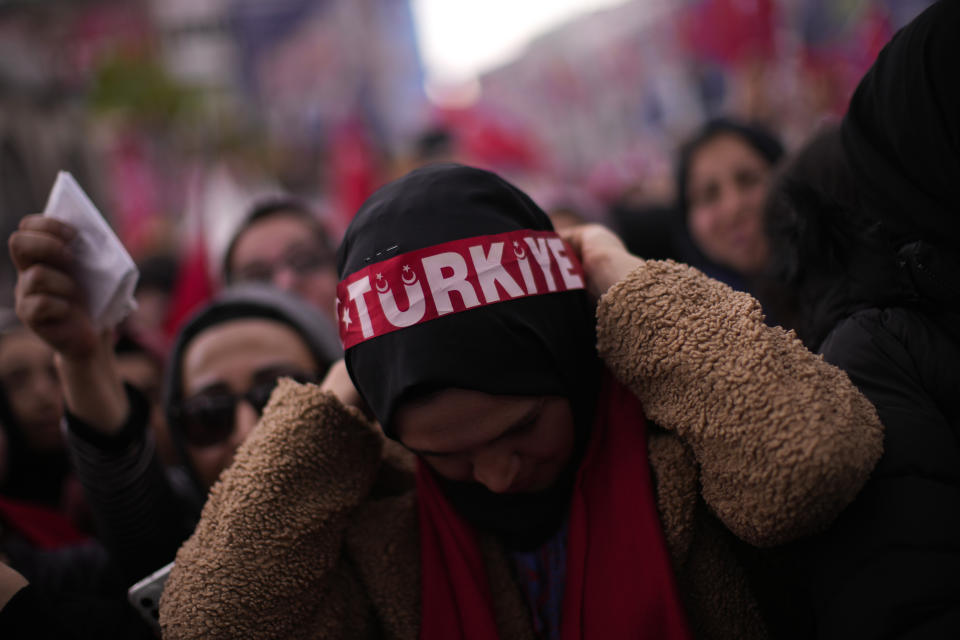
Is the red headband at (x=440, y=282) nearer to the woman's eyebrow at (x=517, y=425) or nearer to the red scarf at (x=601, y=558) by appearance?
the woman's eyebrow at (x=517, y=425)

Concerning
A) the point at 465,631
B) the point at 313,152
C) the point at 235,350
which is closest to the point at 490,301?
the point at 465,631

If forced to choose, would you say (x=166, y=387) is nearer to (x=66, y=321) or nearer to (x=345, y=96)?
(x=66, y=321)

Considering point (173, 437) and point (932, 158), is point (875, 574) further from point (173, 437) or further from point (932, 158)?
point (173, 437)

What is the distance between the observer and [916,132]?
992 millimetres

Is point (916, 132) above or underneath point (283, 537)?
above

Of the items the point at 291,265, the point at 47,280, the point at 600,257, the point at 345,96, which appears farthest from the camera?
the point at 345,96

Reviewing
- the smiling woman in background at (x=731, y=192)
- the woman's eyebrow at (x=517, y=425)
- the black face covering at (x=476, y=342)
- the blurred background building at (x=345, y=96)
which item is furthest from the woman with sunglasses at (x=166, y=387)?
the blurred background building at (x=345, y=96)

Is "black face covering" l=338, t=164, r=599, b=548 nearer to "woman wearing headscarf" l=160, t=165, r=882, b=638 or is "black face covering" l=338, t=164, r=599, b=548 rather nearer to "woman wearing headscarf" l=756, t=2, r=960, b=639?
"woman wearing headscarf" l=160, t=165, r=882, b=638

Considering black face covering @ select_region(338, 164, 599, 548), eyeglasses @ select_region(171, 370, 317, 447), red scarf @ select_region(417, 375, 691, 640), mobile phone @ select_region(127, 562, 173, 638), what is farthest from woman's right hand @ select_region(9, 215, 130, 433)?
red scarf @ select_region(417, 375, 691, 640)

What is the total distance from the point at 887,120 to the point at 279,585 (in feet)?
4.33

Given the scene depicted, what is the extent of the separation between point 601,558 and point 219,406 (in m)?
1.08

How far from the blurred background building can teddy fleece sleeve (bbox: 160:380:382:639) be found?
3231 mm

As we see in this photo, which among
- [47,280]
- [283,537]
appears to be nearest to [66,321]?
[47,280]

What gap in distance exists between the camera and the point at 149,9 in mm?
22484
